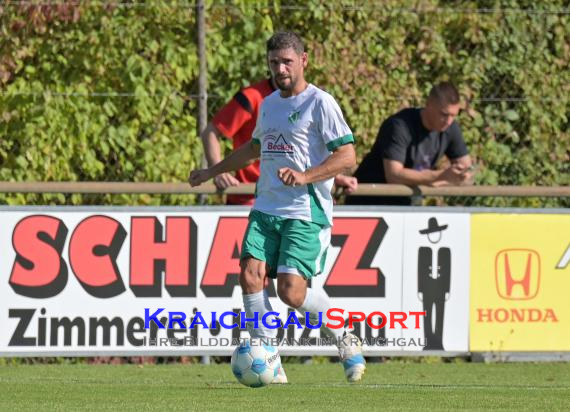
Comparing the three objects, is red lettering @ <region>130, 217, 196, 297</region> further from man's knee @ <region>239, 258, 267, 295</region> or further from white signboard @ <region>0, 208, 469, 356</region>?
man's knee @ <region>239, 258, 267, 295</region>

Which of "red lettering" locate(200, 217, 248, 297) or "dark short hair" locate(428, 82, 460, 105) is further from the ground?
"dark short hair" locate(428, 82, 460, 105)

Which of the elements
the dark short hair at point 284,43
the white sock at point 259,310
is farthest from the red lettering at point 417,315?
the dark short hair at point 284,43

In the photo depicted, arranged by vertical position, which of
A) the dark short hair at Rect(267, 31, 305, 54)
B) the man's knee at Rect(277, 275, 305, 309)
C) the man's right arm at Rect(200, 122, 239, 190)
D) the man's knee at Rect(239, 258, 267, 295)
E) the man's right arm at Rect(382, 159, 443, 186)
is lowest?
the man's knee at Rect(277, 275, 305, 309)

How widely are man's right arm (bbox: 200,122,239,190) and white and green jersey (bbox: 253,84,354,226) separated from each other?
1.86 meters

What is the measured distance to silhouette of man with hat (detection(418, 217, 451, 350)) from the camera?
10297 millimetres

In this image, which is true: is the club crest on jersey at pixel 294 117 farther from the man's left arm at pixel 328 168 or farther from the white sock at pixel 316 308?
the white sock at pixel 316 308

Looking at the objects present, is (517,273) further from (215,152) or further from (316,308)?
(316,308)

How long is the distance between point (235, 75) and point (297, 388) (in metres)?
4.50

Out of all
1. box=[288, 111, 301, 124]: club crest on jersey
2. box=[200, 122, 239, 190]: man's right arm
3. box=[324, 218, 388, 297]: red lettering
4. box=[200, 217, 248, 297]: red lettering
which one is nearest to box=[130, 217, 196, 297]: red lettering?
box=[200, 217, 248, 297]: red lettering

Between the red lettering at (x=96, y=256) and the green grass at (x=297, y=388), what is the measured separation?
576 mm

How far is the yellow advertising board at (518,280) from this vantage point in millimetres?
10398

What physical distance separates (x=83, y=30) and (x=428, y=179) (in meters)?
3.12

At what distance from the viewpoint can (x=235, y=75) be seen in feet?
38.9

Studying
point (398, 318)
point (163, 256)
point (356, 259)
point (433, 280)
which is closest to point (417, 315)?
point (398, 318)
